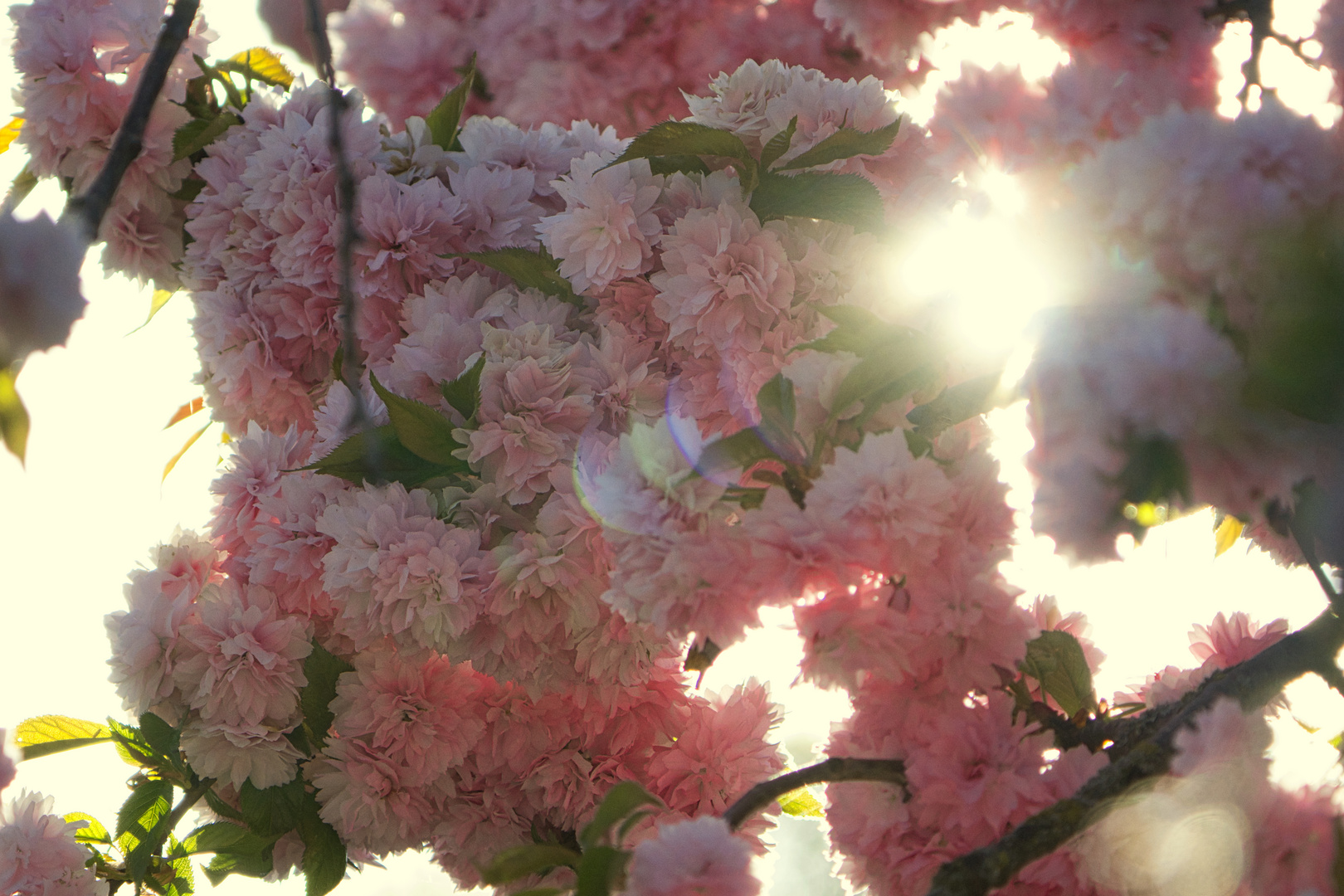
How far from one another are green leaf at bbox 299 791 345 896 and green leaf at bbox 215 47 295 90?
60cm

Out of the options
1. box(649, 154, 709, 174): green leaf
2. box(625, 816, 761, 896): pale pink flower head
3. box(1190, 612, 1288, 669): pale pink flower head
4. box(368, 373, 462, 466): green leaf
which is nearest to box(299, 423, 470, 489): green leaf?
box(368, 373, 462, 466): green leaf

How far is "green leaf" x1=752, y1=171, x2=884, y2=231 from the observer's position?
667 millimetres

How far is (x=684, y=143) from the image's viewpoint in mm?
675

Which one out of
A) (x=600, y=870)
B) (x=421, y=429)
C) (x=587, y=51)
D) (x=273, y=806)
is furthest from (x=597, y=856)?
(x=587, y=51)

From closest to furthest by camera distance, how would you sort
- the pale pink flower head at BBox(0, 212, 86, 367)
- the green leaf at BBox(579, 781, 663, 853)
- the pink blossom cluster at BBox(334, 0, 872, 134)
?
the pale pink flower head at BBox(0, 212, 86, 367) → the green leaf at BBox(579, 781, 663, 853) → the pink blossom cluster at BBox(334, 0, 872, 134)

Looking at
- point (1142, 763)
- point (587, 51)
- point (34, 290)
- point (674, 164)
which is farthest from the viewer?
point (587, 51)

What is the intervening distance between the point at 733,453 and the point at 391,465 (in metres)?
0.29

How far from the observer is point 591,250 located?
27.3 inches

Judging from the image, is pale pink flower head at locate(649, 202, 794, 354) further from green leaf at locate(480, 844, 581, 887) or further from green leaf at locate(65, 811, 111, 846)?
green leaf at locate(65, 811, 111, 846)

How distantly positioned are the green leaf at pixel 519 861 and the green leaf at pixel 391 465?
0.28 meters

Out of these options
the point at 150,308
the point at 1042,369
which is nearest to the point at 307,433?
the point at 150,308

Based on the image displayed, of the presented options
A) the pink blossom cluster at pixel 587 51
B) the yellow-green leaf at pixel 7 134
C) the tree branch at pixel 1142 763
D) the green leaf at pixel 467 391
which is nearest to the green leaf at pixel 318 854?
the green leaf at pixel 467 391

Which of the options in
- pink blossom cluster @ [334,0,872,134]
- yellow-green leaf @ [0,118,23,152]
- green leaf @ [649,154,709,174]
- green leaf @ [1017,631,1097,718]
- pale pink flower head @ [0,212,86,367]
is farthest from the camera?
pink blossom cluster @ [334,0,872,134]

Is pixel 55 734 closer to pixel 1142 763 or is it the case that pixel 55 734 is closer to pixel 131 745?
pixel 131 745
